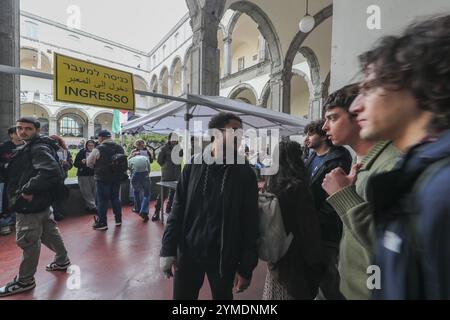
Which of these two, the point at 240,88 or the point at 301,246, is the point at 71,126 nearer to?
the point at 240,88

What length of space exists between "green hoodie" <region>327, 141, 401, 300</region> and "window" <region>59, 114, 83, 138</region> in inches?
1622

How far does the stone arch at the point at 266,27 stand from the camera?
30.4 feet

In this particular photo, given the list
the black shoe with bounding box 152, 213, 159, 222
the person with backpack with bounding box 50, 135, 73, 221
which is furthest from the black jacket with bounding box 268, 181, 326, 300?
the person with backpack with bounding box 50, 135, 73, 221

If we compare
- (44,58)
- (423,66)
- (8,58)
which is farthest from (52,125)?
(423,66)

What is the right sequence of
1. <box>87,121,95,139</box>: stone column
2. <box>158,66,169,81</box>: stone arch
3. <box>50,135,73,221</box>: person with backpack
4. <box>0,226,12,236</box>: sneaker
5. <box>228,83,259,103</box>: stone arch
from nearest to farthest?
<box>0,226,12,236</box>: sneaker → <box>50,135,73,221</box>: person with backpack → <box>228,83,259,103</box>: stone arch → <box>158,66,169,81</box>: stone arch → <box>87,121,95,139</box>: stone column

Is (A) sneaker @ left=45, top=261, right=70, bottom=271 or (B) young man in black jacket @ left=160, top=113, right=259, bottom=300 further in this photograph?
(A) sneaker @ left=45, top=261, right=70, bottom=271

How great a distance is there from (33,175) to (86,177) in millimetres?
3514

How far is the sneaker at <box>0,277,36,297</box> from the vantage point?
2762 millimetres

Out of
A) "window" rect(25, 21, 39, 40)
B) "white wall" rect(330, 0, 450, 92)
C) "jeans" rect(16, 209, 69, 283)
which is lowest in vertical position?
"jeans" rect(16, 209, 69, 283)

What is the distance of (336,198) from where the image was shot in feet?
3.66

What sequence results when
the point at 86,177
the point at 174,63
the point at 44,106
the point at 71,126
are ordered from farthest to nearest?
the point at 71,126 → the point at 44,106 → the point at 174,63 → the point at 86,177

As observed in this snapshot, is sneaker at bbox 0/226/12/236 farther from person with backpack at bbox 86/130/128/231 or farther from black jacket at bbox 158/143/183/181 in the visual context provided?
black jacket at bbox 158/143/183/181
